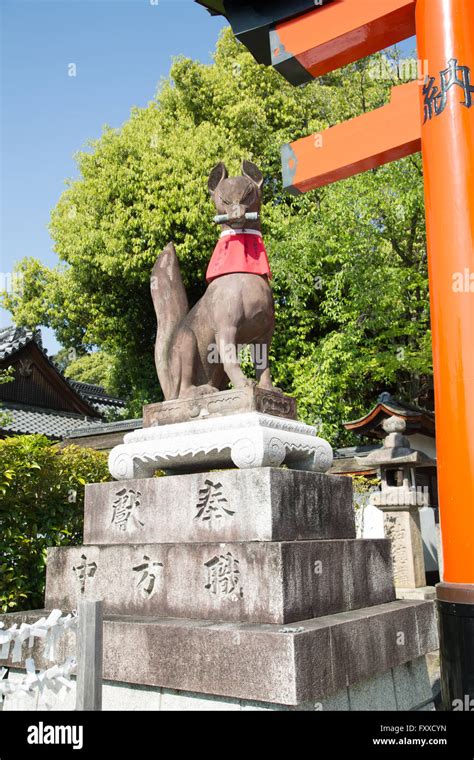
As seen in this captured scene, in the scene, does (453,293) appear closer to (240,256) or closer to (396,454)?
(240,256)

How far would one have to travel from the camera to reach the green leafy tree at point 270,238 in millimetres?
14578

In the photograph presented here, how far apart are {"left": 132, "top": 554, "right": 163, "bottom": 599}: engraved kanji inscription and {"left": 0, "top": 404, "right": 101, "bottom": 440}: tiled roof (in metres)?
16.5

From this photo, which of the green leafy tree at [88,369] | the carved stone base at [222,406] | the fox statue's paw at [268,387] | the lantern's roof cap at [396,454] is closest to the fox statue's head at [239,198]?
the fox statue's paw at [268,387]

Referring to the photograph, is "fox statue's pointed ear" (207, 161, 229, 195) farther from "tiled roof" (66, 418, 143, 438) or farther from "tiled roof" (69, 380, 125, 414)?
"tiled roof" (69, 380, 125, 414)

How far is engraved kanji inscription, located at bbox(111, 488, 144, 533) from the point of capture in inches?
187

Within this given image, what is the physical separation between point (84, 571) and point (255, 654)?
1.72 m

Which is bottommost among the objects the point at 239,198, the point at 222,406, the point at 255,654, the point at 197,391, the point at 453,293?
the point at 255,654

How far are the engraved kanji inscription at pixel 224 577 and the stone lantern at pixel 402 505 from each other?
7319 millimetres

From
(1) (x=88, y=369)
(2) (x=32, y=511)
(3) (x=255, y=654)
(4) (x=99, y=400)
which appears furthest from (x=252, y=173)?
(1) (x=88, y=369)

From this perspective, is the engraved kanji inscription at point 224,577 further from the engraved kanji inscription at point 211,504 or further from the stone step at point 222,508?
the engraved kanji inscription at point 211,504

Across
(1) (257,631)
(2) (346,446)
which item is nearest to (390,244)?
(2) (346,446)

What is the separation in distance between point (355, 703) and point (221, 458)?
1746mm

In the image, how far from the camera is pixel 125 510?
189 inches
